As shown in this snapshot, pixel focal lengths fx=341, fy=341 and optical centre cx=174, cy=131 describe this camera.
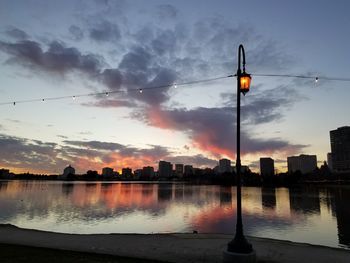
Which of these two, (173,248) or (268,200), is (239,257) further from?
(268,200)

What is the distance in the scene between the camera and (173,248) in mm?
16375

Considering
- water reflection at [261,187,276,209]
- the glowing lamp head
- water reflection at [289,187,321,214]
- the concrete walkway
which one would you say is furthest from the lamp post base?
water reflection at [261,187,276,209]

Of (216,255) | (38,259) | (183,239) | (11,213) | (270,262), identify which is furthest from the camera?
(11,213)

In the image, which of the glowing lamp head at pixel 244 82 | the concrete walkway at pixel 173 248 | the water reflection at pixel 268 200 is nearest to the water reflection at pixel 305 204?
the water reflection at pixel 268 200

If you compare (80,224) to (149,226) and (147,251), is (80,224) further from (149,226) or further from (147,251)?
(147,251)

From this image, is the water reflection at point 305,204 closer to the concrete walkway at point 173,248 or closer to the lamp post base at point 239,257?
the concrete walkway at point 173,248

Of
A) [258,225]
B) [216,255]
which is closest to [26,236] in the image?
[216,255]

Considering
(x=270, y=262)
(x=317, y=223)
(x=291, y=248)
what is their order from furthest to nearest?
(x=317, y=223) → (x=291, y=248) → (x=270, y=262)

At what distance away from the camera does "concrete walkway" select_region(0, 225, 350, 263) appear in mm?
14414

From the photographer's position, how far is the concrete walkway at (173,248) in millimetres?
14414

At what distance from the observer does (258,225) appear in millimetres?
35531

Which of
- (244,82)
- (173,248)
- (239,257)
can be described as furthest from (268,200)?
(239,257)

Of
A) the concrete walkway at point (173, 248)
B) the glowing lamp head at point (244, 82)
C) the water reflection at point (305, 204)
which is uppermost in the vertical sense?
the glowing lamp head at point (244, 82)

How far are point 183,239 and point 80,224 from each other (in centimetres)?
1787
